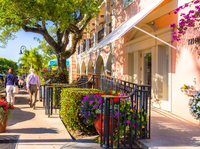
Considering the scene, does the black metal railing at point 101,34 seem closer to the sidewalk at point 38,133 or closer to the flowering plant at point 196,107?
the sidewalk at point 38,133

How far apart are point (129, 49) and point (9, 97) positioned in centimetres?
577

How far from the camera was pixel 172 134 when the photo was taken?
4.29 meters

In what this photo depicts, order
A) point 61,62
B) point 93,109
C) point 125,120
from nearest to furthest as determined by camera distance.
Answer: point 125,120
point 93,109
point 61,62

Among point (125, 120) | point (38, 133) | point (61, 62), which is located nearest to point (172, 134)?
point (125, 120)

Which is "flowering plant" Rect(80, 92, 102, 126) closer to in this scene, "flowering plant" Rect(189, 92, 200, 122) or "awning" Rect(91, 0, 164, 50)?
"flowering plant" Rect(189, 92, 200, 122)

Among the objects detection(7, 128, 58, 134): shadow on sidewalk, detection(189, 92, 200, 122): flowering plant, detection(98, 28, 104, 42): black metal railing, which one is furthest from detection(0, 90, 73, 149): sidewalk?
detection(98, 28, 104, 42): black metal railing

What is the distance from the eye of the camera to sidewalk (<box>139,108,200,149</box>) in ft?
11.9

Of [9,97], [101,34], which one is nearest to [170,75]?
[9,97]

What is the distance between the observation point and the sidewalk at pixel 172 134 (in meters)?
3.62

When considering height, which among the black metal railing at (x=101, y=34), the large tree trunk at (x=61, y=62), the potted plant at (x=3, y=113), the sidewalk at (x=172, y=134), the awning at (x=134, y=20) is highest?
the black metal railing at (x=101, y=34)

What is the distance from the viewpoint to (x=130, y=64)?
10.1 m

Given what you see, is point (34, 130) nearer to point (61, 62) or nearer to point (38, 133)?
point (38, 133)

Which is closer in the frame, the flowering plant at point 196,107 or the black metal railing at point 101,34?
the flowering plant at point 196,107

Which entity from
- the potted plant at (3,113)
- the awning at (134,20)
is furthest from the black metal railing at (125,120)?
the awning at (134,20)
